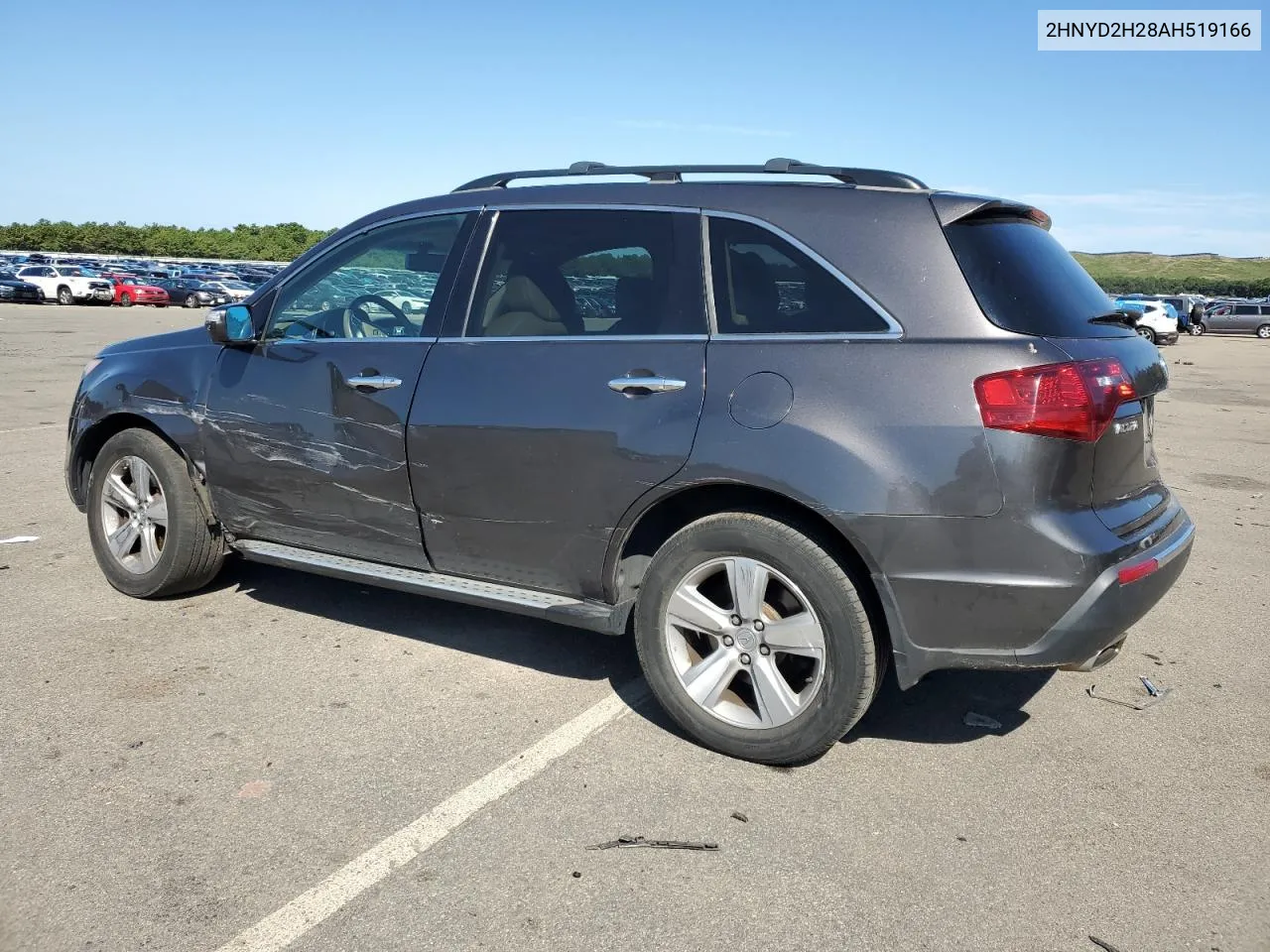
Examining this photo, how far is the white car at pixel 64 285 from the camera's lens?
47.9 metres

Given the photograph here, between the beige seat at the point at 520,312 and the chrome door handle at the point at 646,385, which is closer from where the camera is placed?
the chrome door handle at the point at 646,385

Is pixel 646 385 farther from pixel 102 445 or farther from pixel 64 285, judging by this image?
pixel 64 285

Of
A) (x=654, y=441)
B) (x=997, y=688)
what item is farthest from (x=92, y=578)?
(x=997, y=688)

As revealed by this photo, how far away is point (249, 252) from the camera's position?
138250 mm

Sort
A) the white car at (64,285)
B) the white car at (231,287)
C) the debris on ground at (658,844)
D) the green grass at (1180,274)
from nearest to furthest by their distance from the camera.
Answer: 1. the debris on ground at (658,844)
2. the white car at (64,285)
3. the white car at (231,287)
4. the green grass at (1180,274)

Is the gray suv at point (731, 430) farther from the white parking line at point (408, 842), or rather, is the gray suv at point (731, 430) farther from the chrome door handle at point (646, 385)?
the white parking line at point (408, 842)

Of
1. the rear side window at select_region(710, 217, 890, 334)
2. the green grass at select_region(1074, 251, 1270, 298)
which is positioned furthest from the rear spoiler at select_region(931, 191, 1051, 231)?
the green grass at select_region(1074, 251, 1270, 298)

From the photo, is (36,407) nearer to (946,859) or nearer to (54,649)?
(54,649)

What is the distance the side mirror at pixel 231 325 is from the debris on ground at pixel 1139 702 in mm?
3825

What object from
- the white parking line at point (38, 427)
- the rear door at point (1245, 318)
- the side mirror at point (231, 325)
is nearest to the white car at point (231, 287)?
the white parking line at point (38, 427)

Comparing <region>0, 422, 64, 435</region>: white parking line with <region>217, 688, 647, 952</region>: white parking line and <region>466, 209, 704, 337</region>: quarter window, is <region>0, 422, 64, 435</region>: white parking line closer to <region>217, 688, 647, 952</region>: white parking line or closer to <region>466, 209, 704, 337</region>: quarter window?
<region>466, 209, 704, 337</region>: quarter window

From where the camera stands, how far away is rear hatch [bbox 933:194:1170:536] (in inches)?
128

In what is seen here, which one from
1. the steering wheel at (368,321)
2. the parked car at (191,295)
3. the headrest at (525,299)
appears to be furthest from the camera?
the parked car at (191,295)

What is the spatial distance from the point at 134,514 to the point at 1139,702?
4.54m
